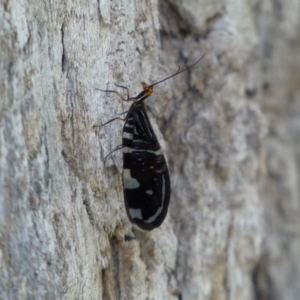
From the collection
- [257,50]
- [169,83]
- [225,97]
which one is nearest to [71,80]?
[169,83]

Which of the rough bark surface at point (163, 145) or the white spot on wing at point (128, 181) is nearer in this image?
the rough bark surface at point (163, 145)

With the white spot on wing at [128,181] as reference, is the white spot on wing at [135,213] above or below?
below

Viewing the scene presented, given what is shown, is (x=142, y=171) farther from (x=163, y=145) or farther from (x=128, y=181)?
(x=163, y=145)

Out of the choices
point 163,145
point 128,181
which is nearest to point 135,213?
point 128,181

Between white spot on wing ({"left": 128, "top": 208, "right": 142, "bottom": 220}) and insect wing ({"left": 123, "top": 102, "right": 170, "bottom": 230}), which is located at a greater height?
insect wing ({"left": 123, "top": 102, "right": 170, "bottom": 230})

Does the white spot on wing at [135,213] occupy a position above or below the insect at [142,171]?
below
